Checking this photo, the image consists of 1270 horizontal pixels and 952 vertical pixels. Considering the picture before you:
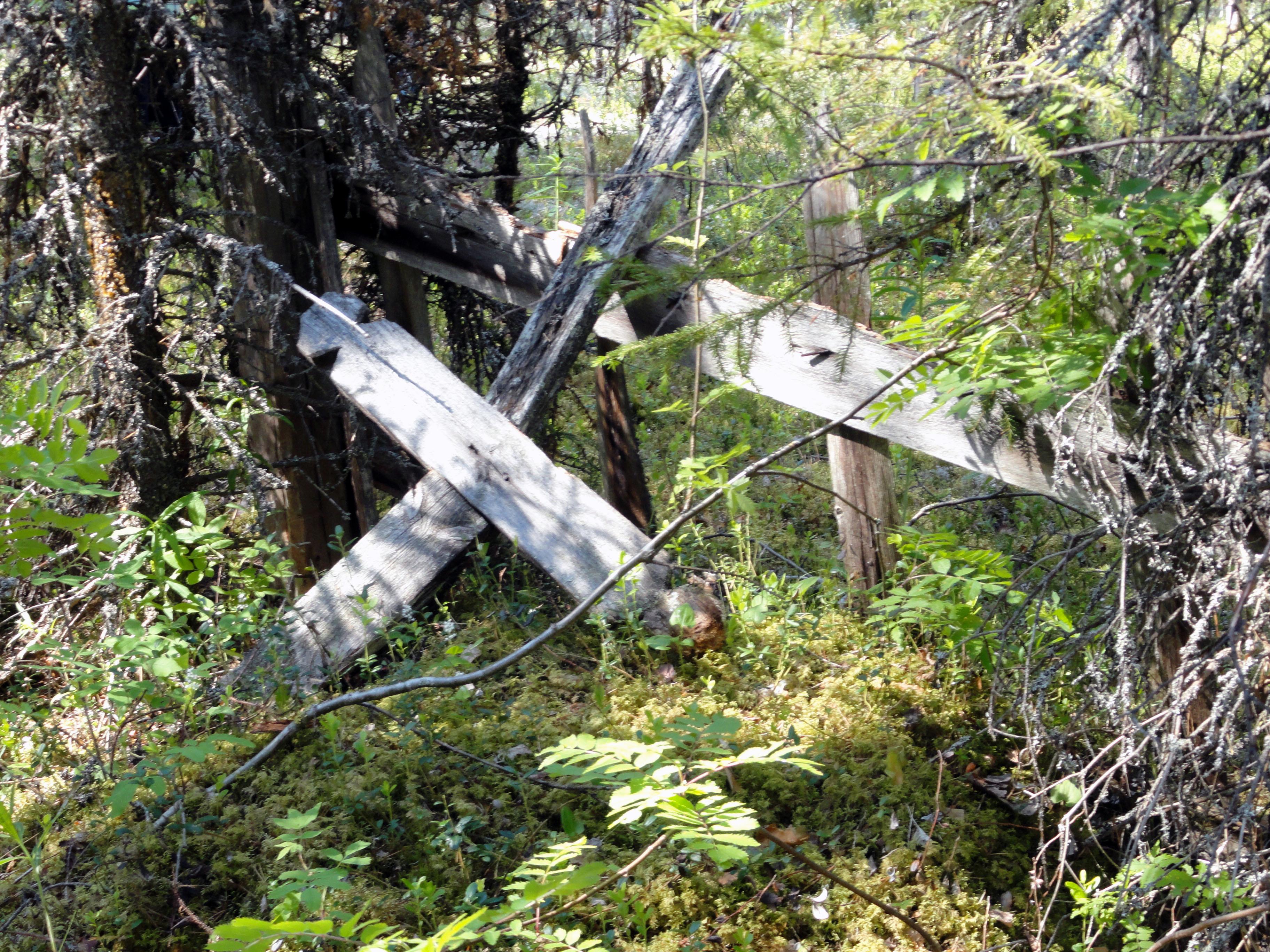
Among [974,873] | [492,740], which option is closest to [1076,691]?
[974,873]

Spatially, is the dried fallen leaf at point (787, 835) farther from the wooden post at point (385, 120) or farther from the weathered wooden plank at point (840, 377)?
the wooden post at point (385, 120)

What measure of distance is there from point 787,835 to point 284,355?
11.0 ft

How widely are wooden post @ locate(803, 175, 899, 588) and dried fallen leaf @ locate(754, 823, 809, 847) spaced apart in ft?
4.07

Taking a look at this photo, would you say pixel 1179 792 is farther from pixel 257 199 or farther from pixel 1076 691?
pixel 257 199

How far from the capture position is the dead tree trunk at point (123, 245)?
4.11m

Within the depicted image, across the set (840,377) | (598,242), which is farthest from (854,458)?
(598,242)

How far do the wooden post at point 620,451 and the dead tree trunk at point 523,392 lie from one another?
1.69 ft

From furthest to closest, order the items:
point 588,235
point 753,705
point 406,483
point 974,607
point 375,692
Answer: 1. point 406,483
2. point 588,235
3. point 753,705
4. point 974,607
5. point 375,692

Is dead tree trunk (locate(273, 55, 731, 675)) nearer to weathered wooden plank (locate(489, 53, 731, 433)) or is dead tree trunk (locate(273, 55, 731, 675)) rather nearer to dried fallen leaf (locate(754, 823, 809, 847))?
weathered wooden plank (locate(489, 53, 731, 433))

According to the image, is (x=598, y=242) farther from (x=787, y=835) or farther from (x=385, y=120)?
(x=787, y=835)

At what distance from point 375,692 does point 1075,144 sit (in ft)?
9.18

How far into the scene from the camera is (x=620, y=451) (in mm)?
5031

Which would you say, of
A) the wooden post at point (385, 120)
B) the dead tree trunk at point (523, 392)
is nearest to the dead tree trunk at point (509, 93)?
the wooden post at point (385, 120)

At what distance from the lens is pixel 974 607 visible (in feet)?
11.4
